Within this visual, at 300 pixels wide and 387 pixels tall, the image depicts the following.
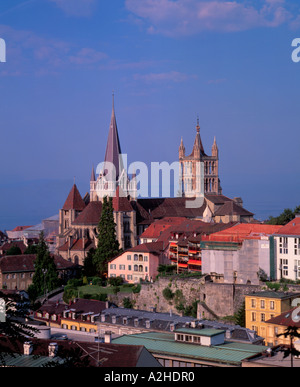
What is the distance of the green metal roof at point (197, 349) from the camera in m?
26.9

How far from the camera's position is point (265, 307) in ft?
123

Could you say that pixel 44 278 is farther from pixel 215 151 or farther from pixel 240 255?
pixel 215 151

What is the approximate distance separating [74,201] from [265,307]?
163ft

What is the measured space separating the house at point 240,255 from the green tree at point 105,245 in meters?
15.4

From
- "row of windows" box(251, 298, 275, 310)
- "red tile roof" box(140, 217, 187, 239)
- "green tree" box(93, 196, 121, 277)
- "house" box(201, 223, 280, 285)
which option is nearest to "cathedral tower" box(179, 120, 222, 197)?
"red tile roof" box(140, 217, 187, 239)

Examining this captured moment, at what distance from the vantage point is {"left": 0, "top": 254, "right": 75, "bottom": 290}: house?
6450 centimetres

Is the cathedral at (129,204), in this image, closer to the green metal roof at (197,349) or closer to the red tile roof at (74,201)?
the red tile roof at (74,201)

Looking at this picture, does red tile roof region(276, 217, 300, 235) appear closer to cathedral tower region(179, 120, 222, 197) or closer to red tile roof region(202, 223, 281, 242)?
red tile roof region(202, 223, 281, 242)

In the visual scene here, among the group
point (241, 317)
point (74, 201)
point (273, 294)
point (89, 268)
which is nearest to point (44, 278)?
point (89, 268)

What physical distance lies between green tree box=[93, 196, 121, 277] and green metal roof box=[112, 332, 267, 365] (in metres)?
28.8

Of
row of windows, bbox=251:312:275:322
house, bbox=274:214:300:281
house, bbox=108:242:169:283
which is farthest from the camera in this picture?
house, bbox=108:242:169:283
